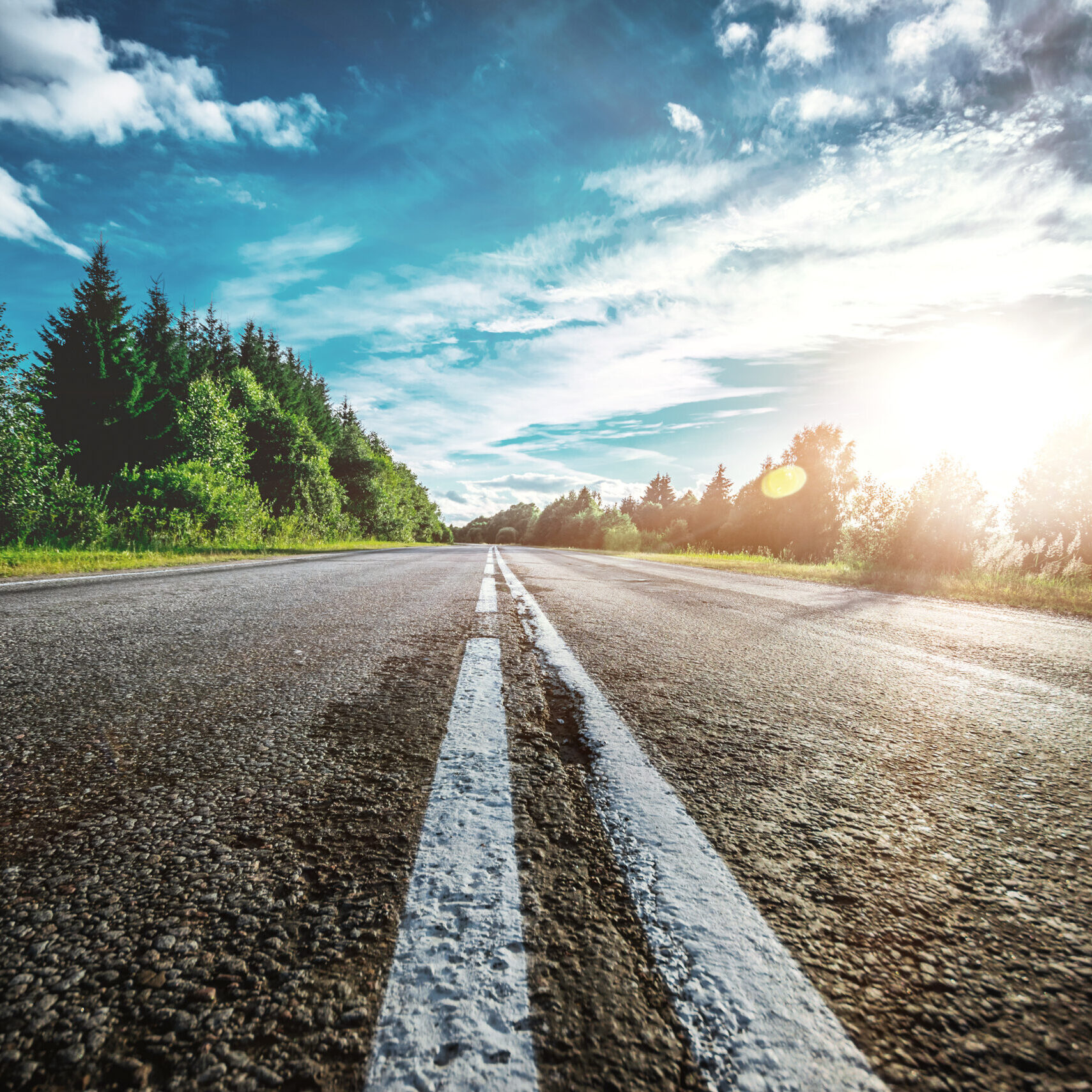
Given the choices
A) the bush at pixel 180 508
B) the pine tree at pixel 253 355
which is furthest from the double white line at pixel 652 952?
the pine tree at pixel 253 355

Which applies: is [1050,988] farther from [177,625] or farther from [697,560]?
[697,560]

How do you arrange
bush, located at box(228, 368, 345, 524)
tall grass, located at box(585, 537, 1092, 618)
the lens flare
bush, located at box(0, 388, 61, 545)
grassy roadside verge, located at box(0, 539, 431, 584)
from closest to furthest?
grassy roadside verge, located at box(0, 539, 431, 584)
tall grass, located at box(585, 537, 1092, 618)
bush, located at box(0, 388, 61, 545)
bush, located at box(228, 368, 345, 524)
the lens flare

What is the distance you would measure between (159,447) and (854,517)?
27.0 m

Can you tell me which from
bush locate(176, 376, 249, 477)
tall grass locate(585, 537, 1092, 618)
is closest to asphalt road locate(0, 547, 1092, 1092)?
tall grass locate(585, 537, 1092, 618)

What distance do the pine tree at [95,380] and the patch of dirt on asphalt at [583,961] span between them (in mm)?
26047

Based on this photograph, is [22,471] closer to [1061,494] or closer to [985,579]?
[985,579]

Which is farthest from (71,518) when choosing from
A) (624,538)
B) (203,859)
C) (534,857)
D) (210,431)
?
(624,538)

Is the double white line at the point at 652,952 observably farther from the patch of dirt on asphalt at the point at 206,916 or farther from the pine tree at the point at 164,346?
the pine tree at the point at 164,346

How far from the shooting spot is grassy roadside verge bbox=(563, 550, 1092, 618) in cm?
810

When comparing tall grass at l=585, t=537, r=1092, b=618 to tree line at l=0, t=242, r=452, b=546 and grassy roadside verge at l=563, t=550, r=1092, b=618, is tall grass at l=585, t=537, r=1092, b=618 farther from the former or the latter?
tree line at l=0, t=242, r=452, b=546

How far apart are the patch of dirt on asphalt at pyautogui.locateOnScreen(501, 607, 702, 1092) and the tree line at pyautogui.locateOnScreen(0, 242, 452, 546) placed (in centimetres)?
1397

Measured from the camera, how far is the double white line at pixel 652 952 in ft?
2.15

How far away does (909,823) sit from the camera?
4.29 ft

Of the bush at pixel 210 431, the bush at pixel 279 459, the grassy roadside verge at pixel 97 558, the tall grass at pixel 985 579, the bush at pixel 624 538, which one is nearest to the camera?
the grassy roadside verge at pixel 97 558
